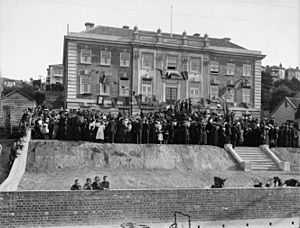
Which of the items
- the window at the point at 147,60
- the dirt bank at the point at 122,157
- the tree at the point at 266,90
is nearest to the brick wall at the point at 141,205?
the dirt bank at the point at 122,157

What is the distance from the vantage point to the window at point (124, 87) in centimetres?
4016

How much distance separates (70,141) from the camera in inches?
862

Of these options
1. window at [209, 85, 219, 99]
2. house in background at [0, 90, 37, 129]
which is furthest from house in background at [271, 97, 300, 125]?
house in background at [0, 90, 37, 129]

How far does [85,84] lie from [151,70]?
20.3 ft

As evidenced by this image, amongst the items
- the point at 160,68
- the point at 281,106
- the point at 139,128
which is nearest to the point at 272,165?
the point at 139,128

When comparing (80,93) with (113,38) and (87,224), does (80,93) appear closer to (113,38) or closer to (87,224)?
(113,38)

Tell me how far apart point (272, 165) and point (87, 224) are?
12.3m

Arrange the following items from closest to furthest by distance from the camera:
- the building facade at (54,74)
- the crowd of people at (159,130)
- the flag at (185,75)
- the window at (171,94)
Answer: the crowd of people at (159,130) → the window at (171,94) → the flag at (185,75) → the building facade at (54,74)

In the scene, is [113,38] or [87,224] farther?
[113,38]

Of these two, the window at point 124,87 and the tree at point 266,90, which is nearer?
the window at point 124,87

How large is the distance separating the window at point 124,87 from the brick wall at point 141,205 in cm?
2405

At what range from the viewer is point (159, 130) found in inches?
918

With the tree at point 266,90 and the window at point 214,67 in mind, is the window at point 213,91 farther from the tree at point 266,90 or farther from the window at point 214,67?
the tree at point 266,90

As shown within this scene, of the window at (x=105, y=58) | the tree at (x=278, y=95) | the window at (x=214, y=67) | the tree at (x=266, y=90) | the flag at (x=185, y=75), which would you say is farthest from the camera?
the tree at (x=266, y=90)
